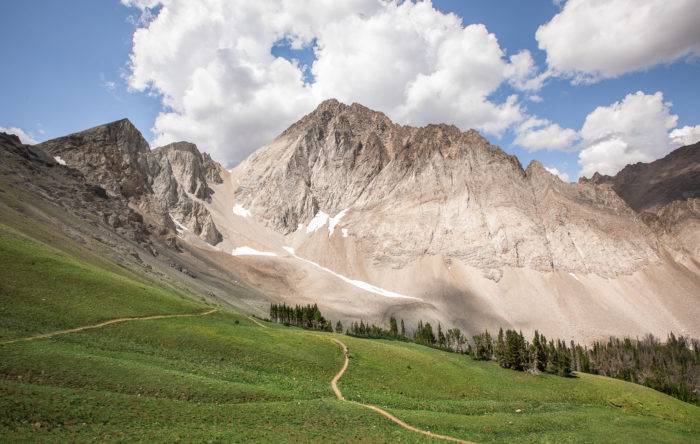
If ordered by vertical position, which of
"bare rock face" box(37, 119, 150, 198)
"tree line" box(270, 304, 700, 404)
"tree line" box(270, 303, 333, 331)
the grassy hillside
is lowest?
the grassy hillside

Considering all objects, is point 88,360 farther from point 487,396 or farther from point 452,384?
point 487,396

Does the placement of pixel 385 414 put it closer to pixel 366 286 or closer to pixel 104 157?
pixel 366 286

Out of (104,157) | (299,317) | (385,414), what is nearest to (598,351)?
(299,317)

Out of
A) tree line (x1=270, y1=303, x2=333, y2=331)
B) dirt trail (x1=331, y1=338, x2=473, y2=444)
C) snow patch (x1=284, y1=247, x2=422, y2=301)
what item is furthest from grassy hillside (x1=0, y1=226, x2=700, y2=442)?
snow patch (x1=284, y1=247, x2=422, y2=301)

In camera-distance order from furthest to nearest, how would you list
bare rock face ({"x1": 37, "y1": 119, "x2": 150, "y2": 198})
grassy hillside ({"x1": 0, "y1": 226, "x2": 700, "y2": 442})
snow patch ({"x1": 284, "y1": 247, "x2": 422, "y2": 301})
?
snow patch ({"x1": 284, "y1": 247, "x2": 422, "y2": 301})
bare rock face ({"x1": 37, "y1": 119, "x2": 150, "y2": 198})
grassy hillside ({"x1": 0, "y1": 226, "x2": 700, "y2": 442})

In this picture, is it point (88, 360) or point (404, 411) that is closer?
point (88, 360)

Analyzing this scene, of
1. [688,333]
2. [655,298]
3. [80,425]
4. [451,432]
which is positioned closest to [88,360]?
[80,425]

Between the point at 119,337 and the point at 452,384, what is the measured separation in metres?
31.1

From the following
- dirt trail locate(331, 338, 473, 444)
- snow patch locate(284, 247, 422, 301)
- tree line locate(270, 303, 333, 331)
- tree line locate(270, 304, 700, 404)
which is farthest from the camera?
snow patch locate(284, 247, 422, 301)

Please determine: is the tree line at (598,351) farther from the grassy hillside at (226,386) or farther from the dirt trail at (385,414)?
the dirt trail at (385,414)

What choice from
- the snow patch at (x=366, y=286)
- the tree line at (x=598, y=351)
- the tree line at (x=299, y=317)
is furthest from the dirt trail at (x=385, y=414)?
the snow patch at (x=366, y=286)

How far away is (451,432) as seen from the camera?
2869cm

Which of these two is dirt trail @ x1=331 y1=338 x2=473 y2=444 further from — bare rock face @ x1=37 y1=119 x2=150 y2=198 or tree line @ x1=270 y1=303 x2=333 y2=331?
bare rock face @ x1=37 y1=119 x2=150 y2=198

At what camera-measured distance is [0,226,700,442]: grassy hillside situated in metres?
23.3
